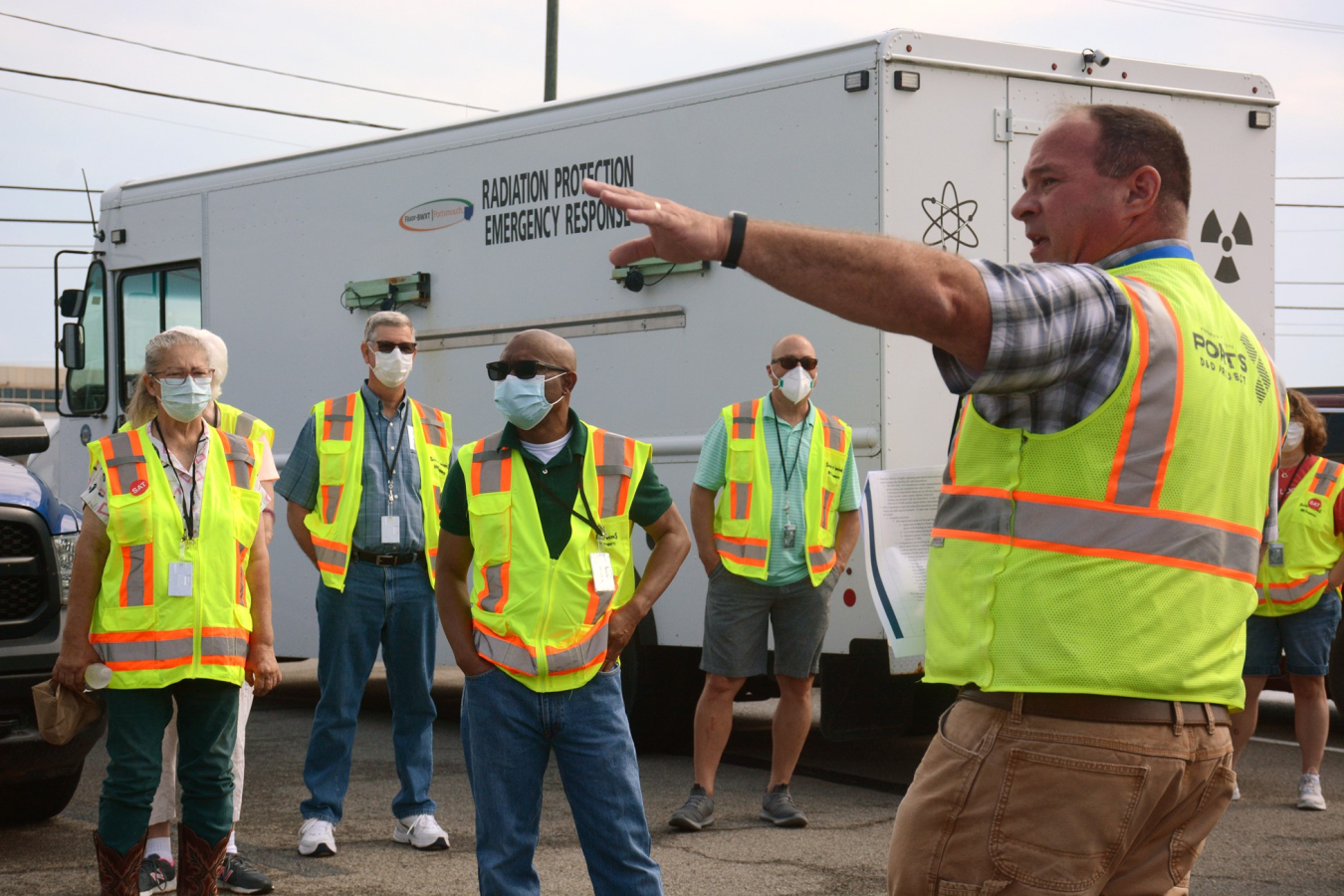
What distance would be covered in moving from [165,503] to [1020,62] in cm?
457

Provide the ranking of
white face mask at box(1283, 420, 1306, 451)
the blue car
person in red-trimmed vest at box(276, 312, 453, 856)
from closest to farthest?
the blue car < person in red-trimmed vest at box(276, 312, 453, 856) < white face mask at box(1283, 420, 1306, 451)

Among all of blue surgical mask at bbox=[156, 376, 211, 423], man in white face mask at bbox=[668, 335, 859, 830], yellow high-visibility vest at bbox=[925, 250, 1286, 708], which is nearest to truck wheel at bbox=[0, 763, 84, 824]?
blue surgical mask at bbox=[156, 376, 211, 423]

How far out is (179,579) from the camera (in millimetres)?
4590

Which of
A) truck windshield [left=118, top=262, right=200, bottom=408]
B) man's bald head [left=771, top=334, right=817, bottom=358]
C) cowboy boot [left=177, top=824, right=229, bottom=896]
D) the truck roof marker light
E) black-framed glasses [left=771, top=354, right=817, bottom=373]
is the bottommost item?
cowboy boot [left=177, top=824, right=229, bottom=896]

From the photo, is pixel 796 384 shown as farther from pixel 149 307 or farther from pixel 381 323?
pixel 149 307

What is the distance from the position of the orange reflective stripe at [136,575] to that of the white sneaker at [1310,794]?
16.9 feet

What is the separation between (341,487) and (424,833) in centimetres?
143

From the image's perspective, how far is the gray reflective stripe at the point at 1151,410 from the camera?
2.18 metres

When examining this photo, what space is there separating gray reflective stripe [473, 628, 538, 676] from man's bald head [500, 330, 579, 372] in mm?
816

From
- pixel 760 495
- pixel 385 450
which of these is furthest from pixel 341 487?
pixel 760 495

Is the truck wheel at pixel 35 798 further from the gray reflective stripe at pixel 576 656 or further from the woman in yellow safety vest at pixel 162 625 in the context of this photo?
the gray reflective stripe at pixel 576 656

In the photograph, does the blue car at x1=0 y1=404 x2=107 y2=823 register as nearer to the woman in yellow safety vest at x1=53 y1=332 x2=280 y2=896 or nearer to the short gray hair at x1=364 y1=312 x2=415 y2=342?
the woman in yellow safety vest at x1=53 y1=332 x2=280 y2=896

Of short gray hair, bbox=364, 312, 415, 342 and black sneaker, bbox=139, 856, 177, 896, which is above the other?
short gray hair, bbox=364, 312, 415, 342

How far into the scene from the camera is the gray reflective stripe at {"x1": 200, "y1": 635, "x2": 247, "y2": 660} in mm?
4555
